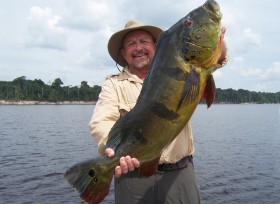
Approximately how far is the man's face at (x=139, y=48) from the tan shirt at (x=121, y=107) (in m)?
0.22

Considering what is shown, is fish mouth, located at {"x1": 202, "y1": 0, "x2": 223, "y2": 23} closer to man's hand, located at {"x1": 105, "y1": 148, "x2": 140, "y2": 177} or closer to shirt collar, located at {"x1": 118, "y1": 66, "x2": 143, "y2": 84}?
man's hand, located at {"x1": 105, "y1": 148, "x2": 140, "y2": 177}

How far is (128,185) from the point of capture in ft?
16.4

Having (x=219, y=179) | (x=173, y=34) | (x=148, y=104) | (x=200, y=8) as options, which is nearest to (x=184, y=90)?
(x=148, y=104)

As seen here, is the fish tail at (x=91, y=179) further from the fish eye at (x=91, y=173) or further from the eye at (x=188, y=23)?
the eye at (x=188, y=23)

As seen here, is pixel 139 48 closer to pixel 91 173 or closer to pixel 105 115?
pixel 105 115

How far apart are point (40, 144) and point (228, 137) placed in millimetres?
19485

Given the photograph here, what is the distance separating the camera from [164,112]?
3402 millimetres

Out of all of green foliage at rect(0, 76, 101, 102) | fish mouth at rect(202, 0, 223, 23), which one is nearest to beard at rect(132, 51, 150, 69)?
fish mouth at rect(202, 0, 223, 23)

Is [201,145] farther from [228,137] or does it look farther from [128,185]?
[128,185]

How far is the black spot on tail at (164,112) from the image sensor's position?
3383 millimetres

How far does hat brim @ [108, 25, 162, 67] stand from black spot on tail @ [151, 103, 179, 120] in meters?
2.06

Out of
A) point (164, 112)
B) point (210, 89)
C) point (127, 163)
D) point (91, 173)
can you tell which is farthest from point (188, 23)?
point (91, 173)

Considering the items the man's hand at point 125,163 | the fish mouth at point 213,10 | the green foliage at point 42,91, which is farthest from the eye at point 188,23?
the green foliage at point 42,91

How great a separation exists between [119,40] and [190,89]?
2446 mm
